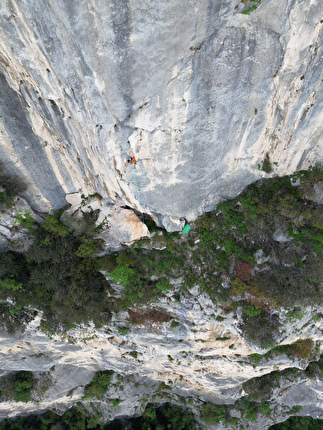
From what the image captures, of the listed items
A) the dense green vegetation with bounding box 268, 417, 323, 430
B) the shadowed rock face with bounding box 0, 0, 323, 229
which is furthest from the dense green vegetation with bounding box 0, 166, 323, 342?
the dense green vegetation with bounding box 268, 417, 323, 430

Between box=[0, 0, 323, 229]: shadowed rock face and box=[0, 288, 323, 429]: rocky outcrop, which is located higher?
box=[0, 0, 323, 229]: shadowed rock face

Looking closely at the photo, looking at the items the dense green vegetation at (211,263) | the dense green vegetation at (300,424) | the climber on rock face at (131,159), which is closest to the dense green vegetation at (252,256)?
the dense green vegetation at (211,263)

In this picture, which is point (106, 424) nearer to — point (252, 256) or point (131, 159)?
point (252, 256)

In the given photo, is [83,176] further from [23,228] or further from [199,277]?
[199,277]

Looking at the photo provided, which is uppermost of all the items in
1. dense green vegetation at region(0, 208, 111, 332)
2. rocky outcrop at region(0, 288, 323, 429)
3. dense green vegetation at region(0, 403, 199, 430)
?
dense green vegetation at region(0, 208, 111, 332)

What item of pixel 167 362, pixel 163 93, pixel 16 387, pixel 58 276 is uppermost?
pixel 163 93

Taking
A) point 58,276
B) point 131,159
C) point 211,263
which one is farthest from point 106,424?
point 131,159

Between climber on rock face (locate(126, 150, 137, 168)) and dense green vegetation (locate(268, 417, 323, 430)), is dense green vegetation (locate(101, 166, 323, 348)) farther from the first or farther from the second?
dense green vegetation (locate(268, 417, 323, 430))

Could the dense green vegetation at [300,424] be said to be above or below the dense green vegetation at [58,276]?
below

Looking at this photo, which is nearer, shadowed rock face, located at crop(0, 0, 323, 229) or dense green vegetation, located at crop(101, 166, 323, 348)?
shadowed rock face, located at crop(0, 0, 323, 229)

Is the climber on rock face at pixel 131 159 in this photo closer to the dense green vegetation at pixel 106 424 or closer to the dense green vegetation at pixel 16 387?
the dense green vegetation at pixel 16 387
